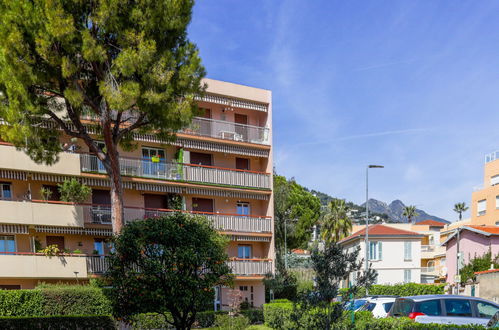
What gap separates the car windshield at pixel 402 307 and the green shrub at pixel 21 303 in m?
15.5

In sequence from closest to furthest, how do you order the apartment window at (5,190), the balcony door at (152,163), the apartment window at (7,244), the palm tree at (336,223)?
the apartment window at (7,244) → the apartment window at (5,190) → the balcony door at (152,163) → the palm tree at (336,223)

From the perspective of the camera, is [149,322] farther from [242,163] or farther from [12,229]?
[242,163]

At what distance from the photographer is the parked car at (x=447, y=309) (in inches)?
561

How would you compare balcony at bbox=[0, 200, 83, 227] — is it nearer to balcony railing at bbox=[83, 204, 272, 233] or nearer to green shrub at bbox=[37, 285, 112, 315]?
balcony railing at bbox=[83, 204, 272, 233]

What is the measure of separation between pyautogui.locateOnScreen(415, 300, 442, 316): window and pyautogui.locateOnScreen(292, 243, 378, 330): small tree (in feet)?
22.2

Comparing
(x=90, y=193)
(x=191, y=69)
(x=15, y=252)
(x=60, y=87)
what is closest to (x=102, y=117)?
(x=60, y=87)

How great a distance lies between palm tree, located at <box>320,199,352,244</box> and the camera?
2393 inches

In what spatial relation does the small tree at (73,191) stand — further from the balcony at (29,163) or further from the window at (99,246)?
the window at (99,246)

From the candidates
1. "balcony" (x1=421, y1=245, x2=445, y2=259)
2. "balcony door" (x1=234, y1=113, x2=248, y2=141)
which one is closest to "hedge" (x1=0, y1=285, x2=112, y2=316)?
"balcony door" (x1=234, y1=113, x2=248, y2=141)

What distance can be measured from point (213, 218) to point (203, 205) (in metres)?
2.13

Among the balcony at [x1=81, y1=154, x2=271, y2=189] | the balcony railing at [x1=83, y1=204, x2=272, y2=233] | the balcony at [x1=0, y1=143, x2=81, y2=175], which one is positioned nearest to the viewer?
the balcony at [x1=0, y1=143, x2=81, y2=175]

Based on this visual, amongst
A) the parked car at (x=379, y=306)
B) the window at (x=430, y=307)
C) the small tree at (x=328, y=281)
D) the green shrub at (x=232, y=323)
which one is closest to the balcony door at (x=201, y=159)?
the green shrub at (x=232, y=323)

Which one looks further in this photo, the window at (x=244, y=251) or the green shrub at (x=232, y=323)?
the window at (x=244, y=251)

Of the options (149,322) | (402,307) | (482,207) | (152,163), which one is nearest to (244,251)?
(152,163)
